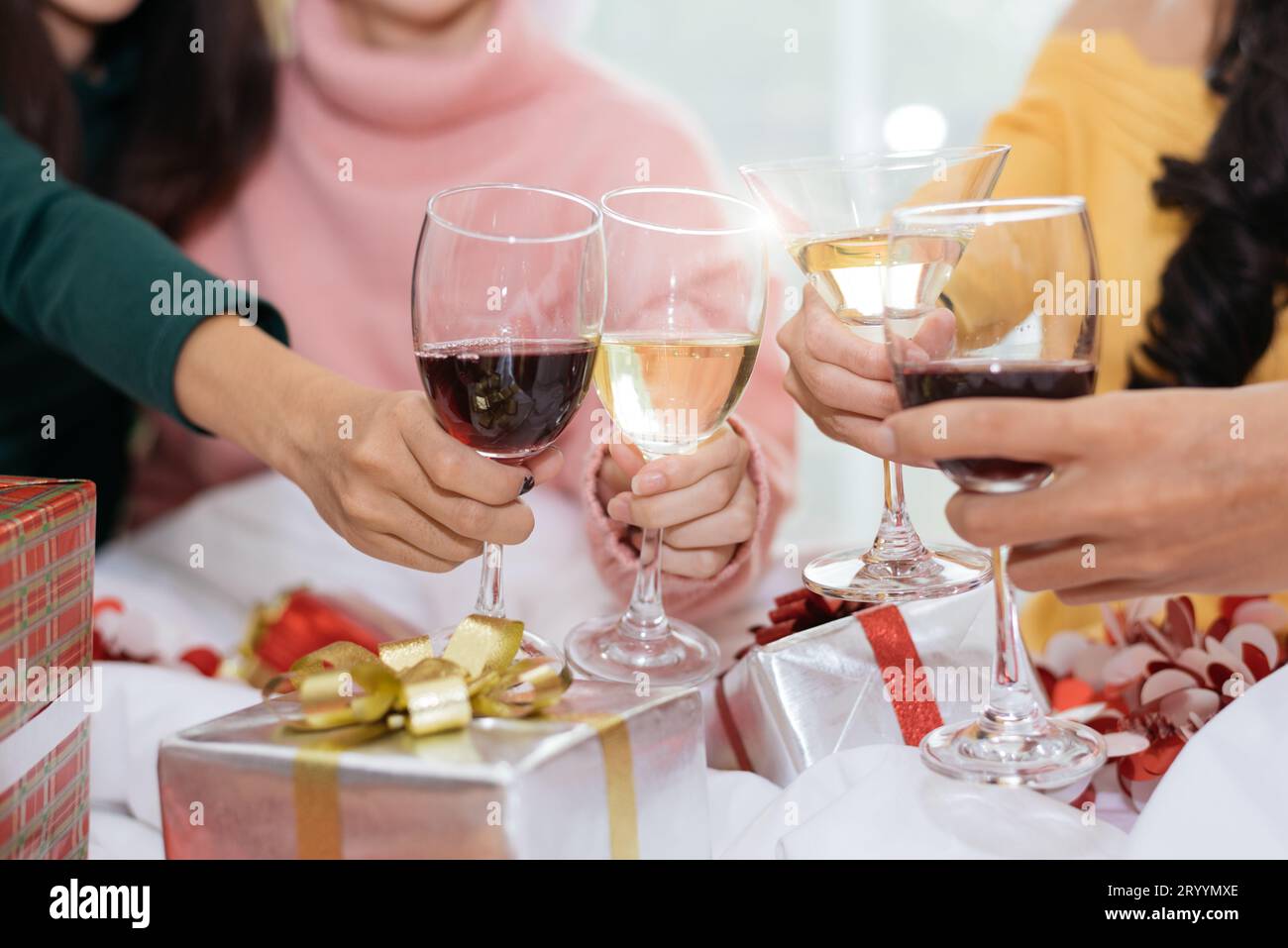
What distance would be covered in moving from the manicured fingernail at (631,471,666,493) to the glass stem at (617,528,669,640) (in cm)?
3

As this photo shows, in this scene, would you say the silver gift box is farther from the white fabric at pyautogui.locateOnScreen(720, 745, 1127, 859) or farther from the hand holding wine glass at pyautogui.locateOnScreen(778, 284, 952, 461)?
the hand holding wine glass at pyautogui.locateOnScreen(778, 284, 952, 461)

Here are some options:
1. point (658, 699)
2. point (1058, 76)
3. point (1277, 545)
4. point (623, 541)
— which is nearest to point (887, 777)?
point (658, 699)

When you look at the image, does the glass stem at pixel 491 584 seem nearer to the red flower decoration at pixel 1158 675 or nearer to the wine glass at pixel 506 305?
the wine glass at pixel 506 305

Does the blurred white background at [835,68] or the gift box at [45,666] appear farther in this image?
the blurred white background at [835,68]

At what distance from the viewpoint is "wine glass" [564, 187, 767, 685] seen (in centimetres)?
79

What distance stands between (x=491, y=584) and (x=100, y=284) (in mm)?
611

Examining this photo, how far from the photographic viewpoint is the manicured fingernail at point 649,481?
0.88 m

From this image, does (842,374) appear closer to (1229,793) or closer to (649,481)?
(649,481)

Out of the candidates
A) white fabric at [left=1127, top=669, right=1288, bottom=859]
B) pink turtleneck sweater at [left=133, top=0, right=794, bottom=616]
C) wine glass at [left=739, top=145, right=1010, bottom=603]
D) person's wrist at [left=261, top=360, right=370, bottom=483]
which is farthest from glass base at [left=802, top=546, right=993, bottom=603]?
pink turtleneck sweater at [left=133, top=0, right=794, bottom=616]

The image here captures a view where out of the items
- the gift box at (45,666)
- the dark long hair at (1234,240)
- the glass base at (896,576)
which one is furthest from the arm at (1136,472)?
the dark long hair at (1234,240)

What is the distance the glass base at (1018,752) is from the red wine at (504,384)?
32 cm

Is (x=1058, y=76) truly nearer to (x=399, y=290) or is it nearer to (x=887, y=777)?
(x=399, y=290)

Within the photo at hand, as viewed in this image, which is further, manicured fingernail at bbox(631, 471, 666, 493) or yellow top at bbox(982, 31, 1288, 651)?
yellow top at bbox(982, 31, 1288, 651)

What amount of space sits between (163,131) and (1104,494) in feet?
5.21
